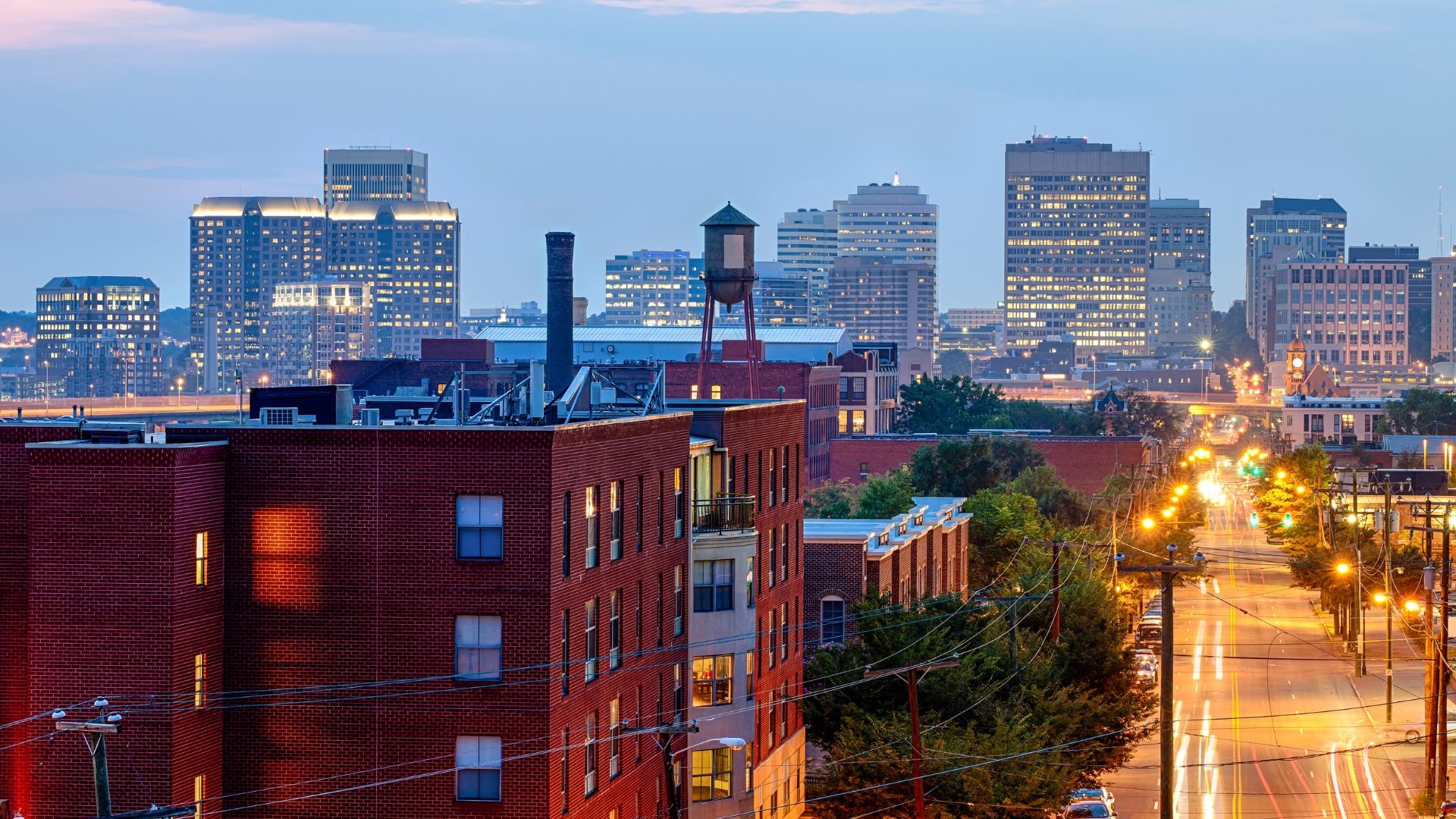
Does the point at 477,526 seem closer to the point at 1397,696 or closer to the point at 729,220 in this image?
the point at 1397,696

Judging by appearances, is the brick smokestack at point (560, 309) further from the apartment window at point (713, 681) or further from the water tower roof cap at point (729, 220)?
the apartment window at point (713, 681)

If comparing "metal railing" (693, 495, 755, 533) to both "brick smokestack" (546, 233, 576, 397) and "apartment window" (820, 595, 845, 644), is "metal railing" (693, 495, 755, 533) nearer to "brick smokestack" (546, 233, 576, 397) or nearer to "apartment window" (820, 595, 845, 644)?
"apartment window" (820, 595, 845, 644)

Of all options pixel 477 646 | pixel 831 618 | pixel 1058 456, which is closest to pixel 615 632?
pixel 477 646

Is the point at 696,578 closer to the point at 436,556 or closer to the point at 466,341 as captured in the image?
the point at 436,556

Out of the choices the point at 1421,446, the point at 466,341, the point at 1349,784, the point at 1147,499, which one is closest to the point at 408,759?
the point at 1349,784

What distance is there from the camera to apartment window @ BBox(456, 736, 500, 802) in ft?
126

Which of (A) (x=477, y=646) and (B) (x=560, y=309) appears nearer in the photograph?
(A) (x=477, y=646)

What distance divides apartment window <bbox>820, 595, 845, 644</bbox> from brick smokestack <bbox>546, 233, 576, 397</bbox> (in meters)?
30.1

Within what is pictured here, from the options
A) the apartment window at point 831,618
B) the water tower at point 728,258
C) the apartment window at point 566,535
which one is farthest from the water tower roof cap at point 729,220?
the apartment window at point 566,535

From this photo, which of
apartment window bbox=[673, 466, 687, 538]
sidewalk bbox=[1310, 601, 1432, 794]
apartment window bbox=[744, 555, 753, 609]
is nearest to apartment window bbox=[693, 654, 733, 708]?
apartment window bbox=[744, 555, 753, 609]

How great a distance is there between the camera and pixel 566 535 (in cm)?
3997

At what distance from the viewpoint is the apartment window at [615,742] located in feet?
141

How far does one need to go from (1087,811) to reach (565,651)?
1890 cm

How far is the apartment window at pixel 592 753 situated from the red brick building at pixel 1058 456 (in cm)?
10531
